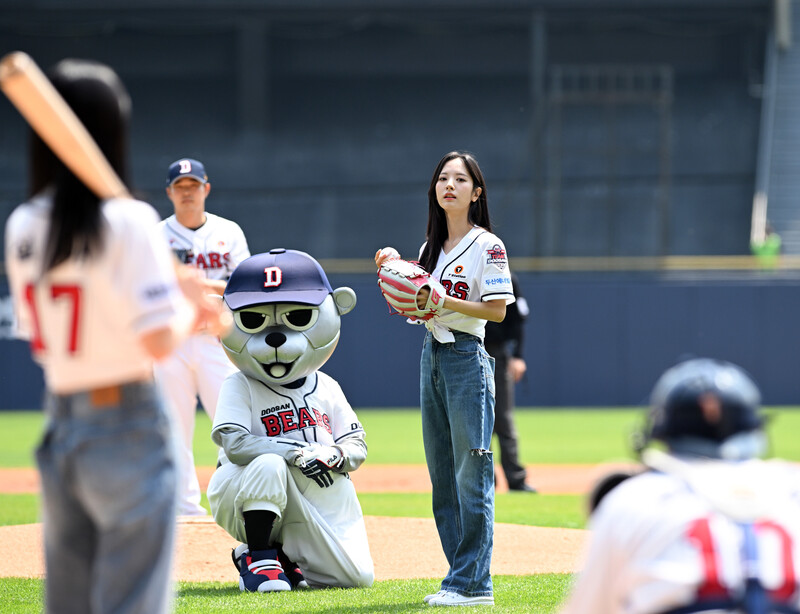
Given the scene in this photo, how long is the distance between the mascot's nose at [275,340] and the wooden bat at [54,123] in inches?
109

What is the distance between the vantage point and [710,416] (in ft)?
6.91

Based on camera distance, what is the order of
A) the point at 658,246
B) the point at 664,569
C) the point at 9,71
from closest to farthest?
1. the point at 664,569
2. the point at 9,71
3. the point at 658,246

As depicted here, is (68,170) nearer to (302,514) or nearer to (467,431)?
(467,431)

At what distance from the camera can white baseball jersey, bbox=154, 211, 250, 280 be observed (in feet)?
22.4

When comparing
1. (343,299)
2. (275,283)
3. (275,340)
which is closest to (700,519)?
(275,340)

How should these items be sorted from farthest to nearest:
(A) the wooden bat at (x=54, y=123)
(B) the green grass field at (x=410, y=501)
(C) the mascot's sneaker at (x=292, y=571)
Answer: (C) the mascot's sneaker at (x=292, y=571) → (B) the green grass field at (x=410, y=501) → (A) the wooden bat at (x=54, y=123)

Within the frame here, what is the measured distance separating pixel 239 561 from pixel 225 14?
79.0 ft

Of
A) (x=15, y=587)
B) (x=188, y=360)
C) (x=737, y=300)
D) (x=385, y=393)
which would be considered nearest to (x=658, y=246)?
(x=737, y=300)

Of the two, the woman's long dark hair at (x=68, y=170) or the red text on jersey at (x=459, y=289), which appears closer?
the woman's long dark hair at (x=68, y=170)

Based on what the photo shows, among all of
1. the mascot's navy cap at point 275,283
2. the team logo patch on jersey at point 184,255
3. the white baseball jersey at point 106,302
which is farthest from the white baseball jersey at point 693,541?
the team logo patch on jersey at point 184,255

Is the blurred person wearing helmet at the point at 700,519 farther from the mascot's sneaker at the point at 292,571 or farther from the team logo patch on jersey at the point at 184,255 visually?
the team logo patch on jersey at the point at 184,255

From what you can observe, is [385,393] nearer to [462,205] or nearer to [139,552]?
[462,205]

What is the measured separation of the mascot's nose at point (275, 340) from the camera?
530 centimetres

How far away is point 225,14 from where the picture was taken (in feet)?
91.0
